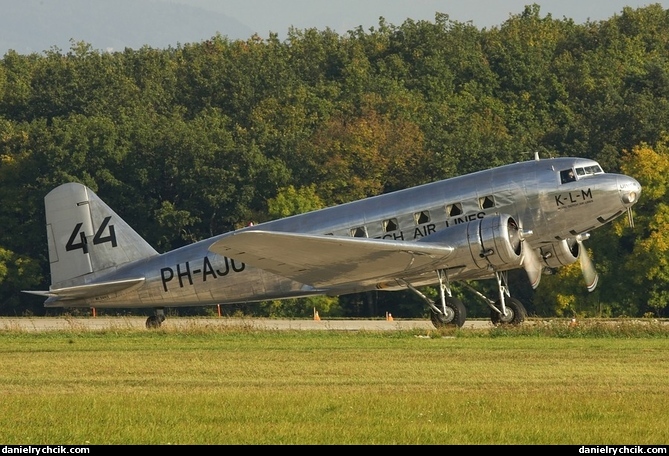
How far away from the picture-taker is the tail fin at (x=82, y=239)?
3159 centimetres

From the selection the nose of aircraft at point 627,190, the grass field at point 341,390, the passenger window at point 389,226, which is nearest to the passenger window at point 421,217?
the passenger window at point 389,226

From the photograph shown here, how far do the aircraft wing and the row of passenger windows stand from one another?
3.07 feet

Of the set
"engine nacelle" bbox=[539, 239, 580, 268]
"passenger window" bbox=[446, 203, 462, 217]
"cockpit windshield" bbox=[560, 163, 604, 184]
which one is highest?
"cockpit windshield" bbox=[560, 163, 604, 184]

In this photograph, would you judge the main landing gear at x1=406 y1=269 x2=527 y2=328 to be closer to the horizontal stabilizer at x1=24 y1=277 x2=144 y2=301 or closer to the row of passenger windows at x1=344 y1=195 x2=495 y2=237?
the row of passenger windows at x1=344 y1=195 x2=495 y2=237

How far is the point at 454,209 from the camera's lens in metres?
28.9

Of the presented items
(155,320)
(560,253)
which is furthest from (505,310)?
(155,320)

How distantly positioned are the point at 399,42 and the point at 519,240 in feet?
226

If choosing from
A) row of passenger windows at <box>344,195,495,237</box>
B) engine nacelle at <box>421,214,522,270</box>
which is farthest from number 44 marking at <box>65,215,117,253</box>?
engine nacelle at <box>421,214,522,270</box>

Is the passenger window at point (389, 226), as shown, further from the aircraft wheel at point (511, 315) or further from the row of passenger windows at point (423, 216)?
the aircraft wheel at point (511, 315)

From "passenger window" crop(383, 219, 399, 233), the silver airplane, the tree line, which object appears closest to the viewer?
the silver airplane

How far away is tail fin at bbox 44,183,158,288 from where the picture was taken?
31.6 metres

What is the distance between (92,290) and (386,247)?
25.2 ft

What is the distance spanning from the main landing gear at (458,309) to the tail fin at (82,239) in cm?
722
